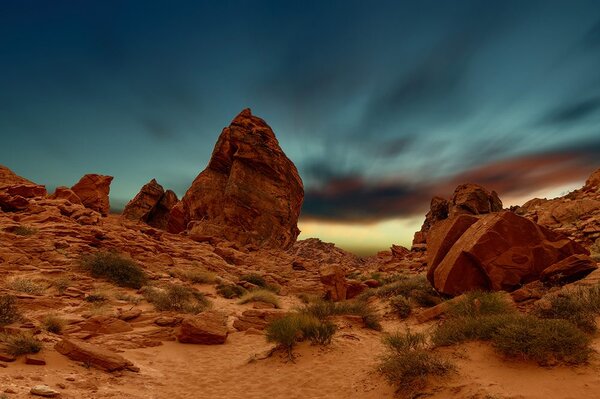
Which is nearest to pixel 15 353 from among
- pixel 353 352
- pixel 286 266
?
pixel 353 352

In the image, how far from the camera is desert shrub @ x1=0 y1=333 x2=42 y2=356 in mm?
7391

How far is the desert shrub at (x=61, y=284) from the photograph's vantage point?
45.0ft

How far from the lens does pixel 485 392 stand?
540 centimetres

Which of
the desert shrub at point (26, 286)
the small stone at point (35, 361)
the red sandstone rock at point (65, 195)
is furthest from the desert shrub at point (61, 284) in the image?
the red sandstone rock at point (65, 195)

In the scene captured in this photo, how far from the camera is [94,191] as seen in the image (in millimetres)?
35688

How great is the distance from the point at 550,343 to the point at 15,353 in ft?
35.3

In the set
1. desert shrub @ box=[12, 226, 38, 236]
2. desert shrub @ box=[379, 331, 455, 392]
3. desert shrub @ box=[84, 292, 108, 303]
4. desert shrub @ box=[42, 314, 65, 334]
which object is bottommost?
desert shrub @ box=[379, 331, 455, 392]

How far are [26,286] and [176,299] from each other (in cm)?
553

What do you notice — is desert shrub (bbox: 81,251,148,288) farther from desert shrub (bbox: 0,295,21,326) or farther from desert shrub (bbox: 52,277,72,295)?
desert shrub (bbox: 0,295,21,326)

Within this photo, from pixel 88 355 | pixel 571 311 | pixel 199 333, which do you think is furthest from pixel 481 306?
pixel 88 355

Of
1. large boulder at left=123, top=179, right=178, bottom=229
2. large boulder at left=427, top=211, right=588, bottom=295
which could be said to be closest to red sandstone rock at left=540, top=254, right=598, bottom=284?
large boulder at left=427, top=211, right=588, bottom=295

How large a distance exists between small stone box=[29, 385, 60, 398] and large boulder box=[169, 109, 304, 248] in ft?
113

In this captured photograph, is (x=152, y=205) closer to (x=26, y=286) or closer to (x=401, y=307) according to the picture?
(x=26, y=286)

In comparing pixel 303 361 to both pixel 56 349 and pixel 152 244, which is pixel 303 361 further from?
pixel 152 244
